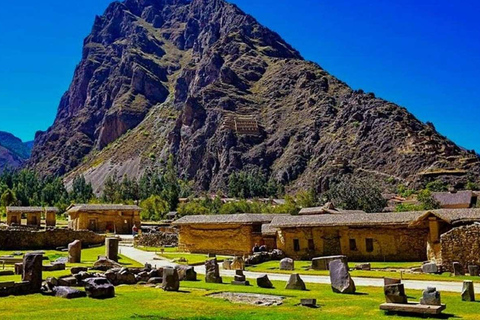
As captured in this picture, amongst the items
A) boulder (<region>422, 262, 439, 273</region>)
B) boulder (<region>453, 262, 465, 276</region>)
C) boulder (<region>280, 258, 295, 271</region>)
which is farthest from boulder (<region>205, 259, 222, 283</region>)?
boulder (<region>453, 262, 465, 276</region>)

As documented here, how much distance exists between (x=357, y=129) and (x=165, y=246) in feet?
463

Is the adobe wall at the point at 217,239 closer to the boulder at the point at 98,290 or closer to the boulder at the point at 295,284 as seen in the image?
the boulder at the point at 295,284

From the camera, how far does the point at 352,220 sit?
44.1 metres

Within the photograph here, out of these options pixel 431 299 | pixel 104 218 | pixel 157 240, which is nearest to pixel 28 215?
pixel 104 218

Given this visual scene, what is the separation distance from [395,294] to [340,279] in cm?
561

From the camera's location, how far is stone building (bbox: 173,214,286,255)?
50875 millimetres

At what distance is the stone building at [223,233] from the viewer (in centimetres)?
5088

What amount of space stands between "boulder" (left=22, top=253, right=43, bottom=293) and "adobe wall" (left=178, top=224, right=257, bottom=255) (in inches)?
1143

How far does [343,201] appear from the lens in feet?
316

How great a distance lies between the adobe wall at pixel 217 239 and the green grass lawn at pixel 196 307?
85.6ft

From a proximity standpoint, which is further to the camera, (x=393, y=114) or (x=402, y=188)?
(x=393, y=114)

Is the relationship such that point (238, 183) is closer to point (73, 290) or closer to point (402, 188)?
point (402, 188)

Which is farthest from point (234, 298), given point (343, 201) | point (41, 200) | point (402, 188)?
point (402, 188)

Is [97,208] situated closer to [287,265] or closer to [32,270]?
[287,265]
